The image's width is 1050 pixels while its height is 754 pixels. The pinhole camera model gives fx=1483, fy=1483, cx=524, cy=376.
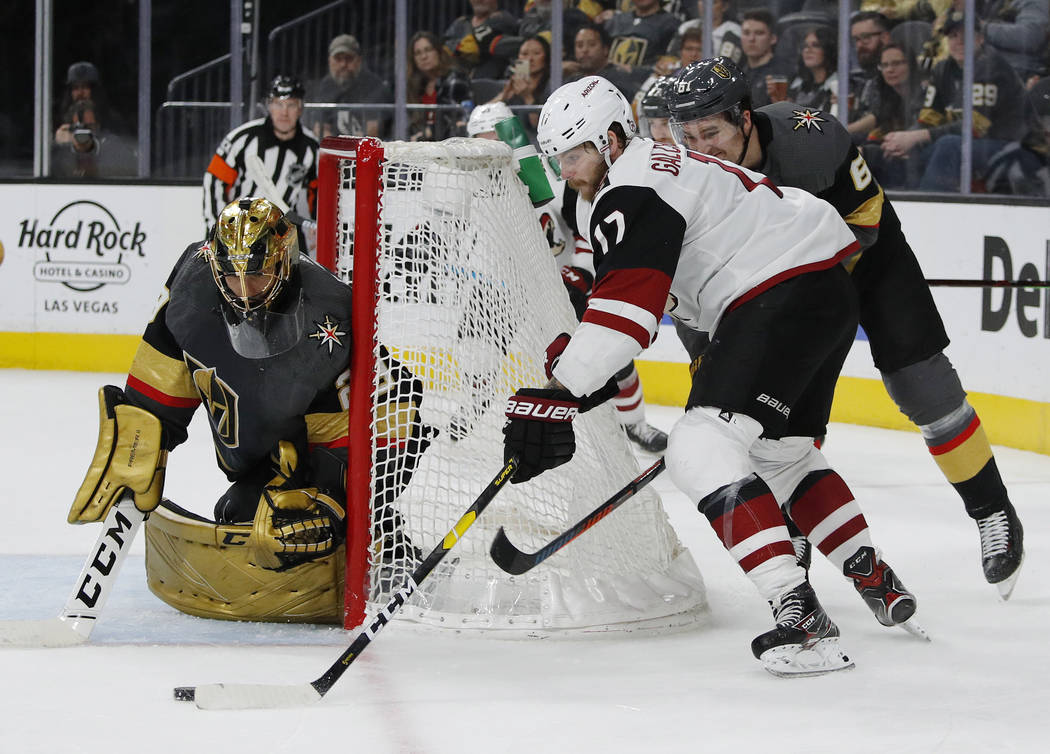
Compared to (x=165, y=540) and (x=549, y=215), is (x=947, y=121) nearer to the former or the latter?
(x=549, y=215)

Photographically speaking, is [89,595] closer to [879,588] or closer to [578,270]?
[879,588]

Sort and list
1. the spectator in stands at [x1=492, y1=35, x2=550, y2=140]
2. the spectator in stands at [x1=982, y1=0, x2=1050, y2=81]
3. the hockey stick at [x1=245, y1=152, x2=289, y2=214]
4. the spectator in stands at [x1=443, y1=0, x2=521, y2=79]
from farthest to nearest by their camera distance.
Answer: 1. the spectator in stands at [x1=443, y1=0, x2=521, y2=79]
2. the spectator in stands at [x1=492, y1=35, x2=550, y2=140]
3. the hockey stick at [x1=245, y1=152, x2=289, y2=214]
4. the spectator in stands at [x1=982, y1=0, x2=1050, y2=81]

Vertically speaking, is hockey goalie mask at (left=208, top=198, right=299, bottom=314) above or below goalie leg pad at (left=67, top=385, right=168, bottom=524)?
above

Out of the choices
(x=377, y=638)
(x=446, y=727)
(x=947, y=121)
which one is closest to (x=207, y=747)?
(x=446, y=727)

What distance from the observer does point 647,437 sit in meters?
4.59

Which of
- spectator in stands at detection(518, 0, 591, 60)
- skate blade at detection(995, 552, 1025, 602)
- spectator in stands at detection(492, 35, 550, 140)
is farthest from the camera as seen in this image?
spectator in stands at detection(492, 35, 550, 140)

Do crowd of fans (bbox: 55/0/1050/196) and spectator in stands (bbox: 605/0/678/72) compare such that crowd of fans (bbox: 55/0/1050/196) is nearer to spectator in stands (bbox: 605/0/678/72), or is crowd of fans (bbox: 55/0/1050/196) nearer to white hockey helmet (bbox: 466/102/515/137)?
spectator in stands (bbox: 605/0/678/72)

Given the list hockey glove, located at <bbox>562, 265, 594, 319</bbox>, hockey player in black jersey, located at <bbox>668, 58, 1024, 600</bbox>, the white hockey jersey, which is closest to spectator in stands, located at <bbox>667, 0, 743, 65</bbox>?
hockey glove, located at <bbox>562, 265, 594, 319</bbox>

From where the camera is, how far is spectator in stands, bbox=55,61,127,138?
670cm

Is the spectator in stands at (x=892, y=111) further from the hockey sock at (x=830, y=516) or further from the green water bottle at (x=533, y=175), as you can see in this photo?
the hockey sock at (x=830, y=516)

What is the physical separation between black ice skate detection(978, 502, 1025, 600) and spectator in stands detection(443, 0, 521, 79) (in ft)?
13.6

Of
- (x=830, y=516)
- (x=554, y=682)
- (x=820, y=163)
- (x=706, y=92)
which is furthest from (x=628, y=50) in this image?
(x=554, y=682)

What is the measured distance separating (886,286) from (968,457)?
0.38 meters

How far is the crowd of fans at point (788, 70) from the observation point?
5145 mm
